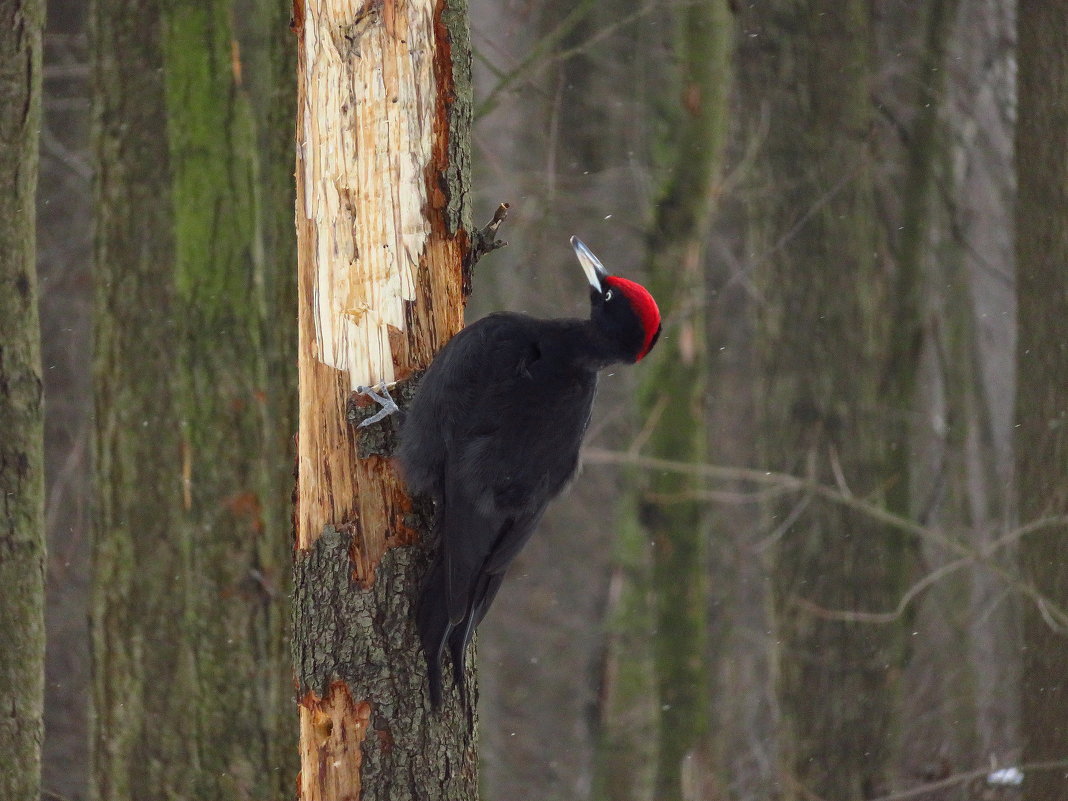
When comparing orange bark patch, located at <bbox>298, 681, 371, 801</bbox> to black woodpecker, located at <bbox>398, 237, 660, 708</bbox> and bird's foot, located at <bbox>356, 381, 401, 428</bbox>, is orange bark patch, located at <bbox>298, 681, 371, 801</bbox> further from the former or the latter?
bird's foot, located at <bbox>356, 381, 401, 428</bbox>

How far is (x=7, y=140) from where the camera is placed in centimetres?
367

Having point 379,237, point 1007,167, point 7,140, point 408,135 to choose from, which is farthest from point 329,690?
point 1007,167

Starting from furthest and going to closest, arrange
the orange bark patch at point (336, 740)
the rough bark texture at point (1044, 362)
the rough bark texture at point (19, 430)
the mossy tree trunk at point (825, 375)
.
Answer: the mossy tree trunk at point (825, 375), the rough bark texture at point (1044, 362), the rough bark texture at point (19, 430), the orange bark patch at point (336, 740)

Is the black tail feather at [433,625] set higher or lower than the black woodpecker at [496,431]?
lower

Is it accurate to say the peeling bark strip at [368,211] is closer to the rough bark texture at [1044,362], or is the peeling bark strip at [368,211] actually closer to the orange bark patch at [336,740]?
the orange bark patch at [336,740]

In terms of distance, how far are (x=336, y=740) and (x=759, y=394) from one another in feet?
13.8

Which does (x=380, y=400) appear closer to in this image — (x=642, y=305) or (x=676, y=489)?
(x=642, y=305)

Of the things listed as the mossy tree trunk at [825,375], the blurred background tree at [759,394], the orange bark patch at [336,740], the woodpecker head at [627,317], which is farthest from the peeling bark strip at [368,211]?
the mossy tree trunk at [825,375]

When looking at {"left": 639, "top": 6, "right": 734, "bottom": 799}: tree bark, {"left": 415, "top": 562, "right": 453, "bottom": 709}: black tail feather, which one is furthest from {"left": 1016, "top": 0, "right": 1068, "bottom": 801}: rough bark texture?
{"left": 415, "top": 562, "right": 453, "bottom": 709}: black tail feather

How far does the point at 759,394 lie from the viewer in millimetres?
6418

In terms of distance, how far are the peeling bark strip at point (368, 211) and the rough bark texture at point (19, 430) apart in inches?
53.6

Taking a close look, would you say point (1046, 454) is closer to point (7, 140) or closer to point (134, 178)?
point (134, 178)

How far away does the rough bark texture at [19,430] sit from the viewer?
3629 millimetres

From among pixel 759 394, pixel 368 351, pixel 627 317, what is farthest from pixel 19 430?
pixel 759 394
